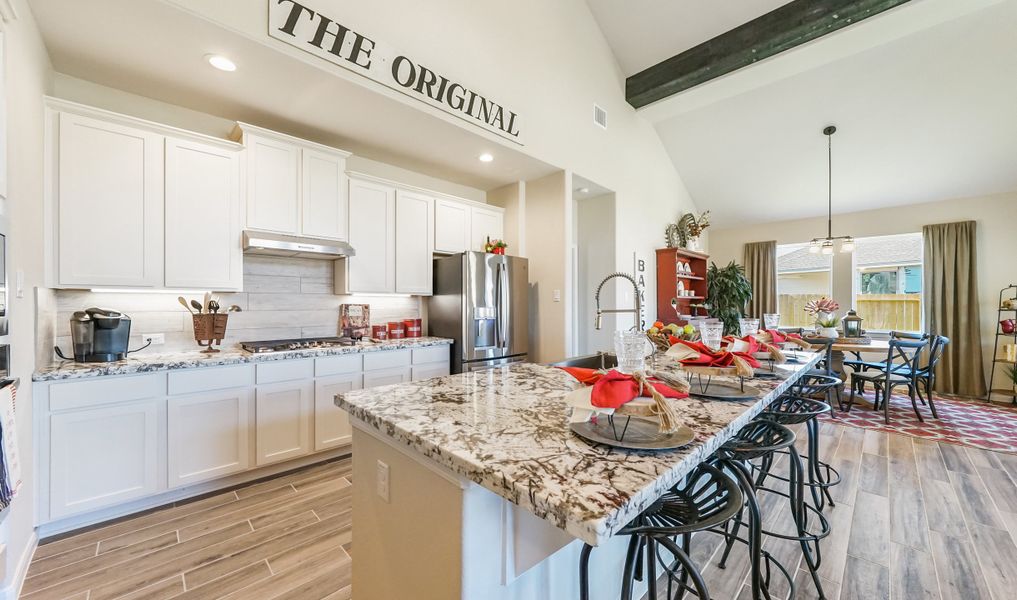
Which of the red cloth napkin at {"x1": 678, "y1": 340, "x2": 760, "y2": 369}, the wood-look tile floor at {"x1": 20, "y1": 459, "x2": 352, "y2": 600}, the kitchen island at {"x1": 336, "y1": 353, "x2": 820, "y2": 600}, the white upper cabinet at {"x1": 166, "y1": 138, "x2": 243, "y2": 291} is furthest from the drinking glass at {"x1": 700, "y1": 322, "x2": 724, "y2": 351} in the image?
the white upper cabinet at {"x1": 166, "y1": 138, "x2": 243, "y2": 291}

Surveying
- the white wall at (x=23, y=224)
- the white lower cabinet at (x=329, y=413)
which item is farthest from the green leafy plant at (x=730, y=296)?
the white wall at (x=23, y=224)

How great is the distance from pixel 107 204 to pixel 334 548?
238cm

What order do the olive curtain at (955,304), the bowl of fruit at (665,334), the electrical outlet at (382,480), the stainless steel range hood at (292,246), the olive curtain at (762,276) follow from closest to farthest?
the electrical outlet at (382,480)
the bowl of fruit at (665,334)
the stainless steel range hood at (292,246)
the olive curtain at (955,304)
the olive curtain at (762,276)

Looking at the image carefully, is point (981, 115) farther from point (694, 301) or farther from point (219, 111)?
point (219, 111)

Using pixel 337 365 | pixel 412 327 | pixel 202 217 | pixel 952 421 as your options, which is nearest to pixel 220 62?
pixel 202 217

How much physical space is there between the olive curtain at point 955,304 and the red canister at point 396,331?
689 cm

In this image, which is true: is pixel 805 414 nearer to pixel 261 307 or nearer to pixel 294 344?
pixel 294 344

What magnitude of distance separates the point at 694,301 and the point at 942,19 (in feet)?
13.2

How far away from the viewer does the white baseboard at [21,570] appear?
1.51 m

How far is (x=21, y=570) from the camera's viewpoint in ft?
5.57

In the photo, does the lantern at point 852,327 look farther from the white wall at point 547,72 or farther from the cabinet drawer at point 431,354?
the cabinet drawer at point 431,354

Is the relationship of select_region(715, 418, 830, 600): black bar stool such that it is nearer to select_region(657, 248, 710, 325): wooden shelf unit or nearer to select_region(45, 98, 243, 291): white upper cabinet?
select_region(45, 98, 243, 291): white upper cabinet

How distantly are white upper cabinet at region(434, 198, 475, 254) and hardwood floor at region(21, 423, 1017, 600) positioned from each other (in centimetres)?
226

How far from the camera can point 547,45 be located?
393cm
